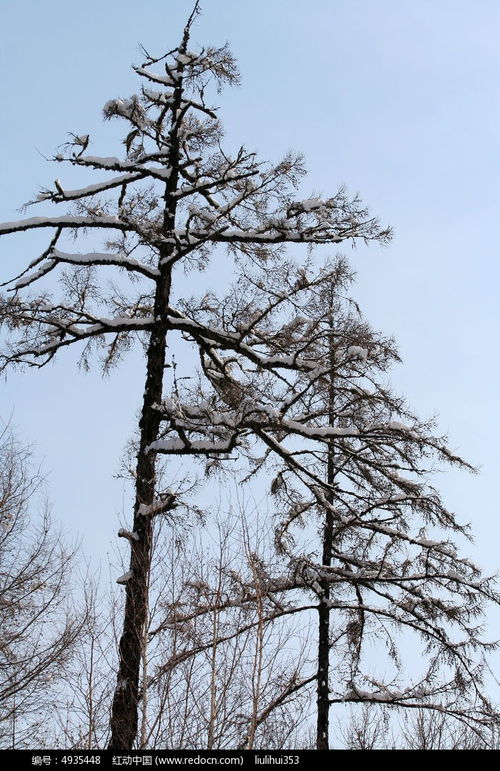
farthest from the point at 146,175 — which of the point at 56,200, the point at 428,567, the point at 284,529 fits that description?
the point at 428,567

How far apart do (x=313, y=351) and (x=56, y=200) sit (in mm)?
4443

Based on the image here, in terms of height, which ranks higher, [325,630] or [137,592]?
[325,630]

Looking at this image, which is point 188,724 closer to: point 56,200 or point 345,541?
point 345,541
